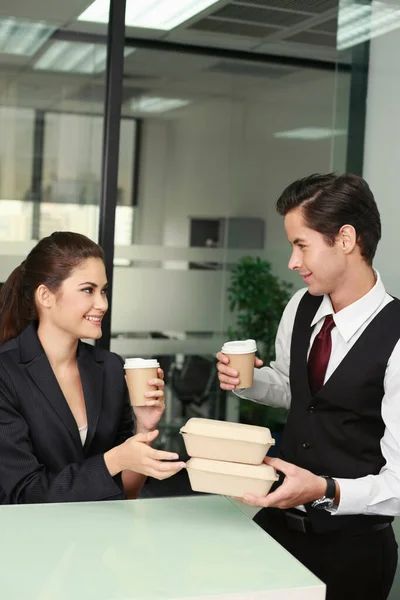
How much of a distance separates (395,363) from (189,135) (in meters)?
2.70

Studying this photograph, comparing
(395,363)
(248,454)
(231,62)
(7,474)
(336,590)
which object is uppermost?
(231,62)

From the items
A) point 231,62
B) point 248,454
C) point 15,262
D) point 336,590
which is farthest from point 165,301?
point 248,454

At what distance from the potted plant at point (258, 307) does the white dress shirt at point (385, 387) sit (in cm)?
197

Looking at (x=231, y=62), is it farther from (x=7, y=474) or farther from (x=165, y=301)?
(x=7, y=474)

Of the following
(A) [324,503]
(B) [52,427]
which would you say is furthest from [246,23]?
(A) [324,503]

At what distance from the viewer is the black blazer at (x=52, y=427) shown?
2025mm

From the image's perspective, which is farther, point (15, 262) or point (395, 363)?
point (15, 262)

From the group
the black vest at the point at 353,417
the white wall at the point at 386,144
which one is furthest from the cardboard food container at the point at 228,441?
the white wall at the point at 386,144

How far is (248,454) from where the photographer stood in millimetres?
1754

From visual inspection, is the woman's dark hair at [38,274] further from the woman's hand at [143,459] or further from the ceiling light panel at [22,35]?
the ceiling light panel at [22,35]

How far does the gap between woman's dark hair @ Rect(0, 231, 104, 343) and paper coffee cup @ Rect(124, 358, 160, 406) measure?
49 cm

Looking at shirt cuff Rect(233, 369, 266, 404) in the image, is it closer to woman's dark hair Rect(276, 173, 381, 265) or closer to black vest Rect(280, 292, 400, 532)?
black vest Rect(280, 292, 400, 532)

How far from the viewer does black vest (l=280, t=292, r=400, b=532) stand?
84.4 inches

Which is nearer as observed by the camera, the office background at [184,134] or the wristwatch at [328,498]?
the wristwatch at [328,498]
